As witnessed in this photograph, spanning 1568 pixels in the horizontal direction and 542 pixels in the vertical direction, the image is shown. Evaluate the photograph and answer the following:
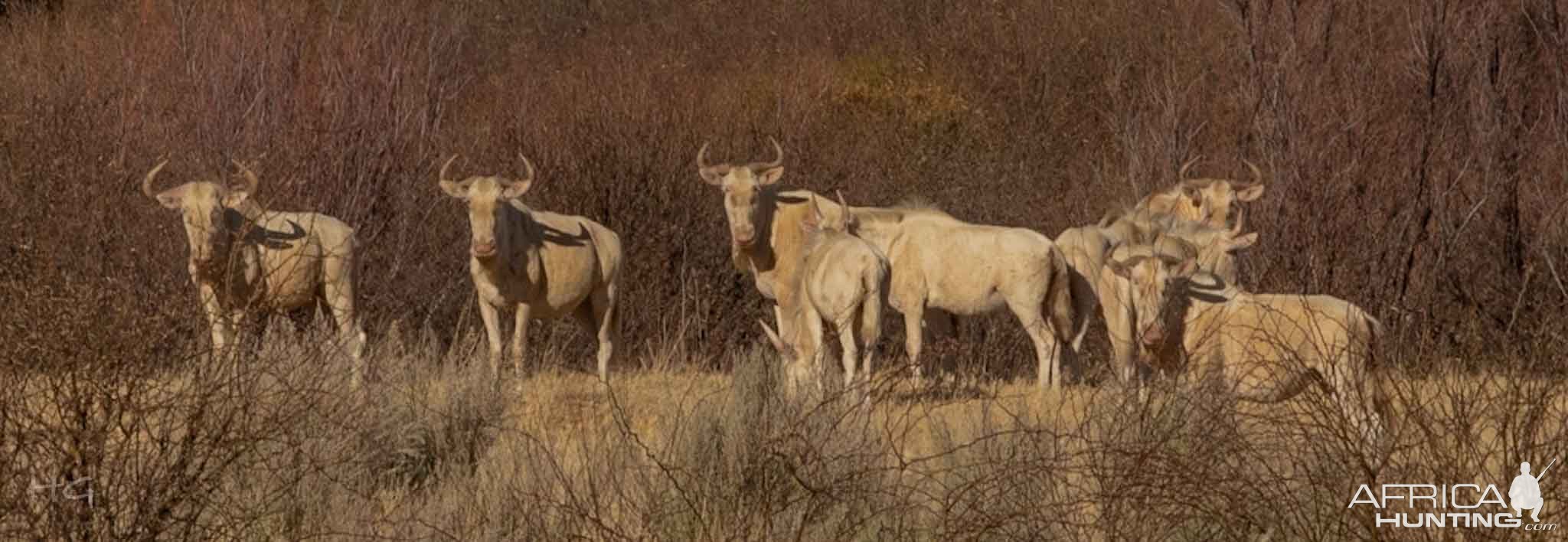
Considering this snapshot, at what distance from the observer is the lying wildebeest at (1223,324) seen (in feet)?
43.9

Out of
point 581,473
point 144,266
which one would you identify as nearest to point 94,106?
point 144,266

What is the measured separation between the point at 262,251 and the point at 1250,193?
23.8ft

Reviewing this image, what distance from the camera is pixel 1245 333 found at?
1439cm

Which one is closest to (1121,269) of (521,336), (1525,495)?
(521,336)

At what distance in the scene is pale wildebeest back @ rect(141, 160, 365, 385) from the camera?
1698 cm

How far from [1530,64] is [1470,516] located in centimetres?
1987

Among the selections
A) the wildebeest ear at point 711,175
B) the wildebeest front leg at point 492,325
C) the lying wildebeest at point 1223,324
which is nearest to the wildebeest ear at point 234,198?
the wildebeest front leg at point 492,325

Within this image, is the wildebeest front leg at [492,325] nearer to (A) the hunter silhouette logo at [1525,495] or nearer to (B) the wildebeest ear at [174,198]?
(B) the wildebeest ear at [174,198]

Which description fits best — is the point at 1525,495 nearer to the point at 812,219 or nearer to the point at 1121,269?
the point at 1121,269

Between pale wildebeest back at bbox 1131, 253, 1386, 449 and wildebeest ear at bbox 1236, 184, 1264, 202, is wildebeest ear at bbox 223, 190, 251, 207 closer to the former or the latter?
pale wildebeest back at bbox 1131, 253, 1386, 449

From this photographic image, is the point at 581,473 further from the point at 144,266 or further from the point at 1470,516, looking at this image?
the point at 144,266

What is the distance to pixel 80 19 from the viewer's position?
37.2m

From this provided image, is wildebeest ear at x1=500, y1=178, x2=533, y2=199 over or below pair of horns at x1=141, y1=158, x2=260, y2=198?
below

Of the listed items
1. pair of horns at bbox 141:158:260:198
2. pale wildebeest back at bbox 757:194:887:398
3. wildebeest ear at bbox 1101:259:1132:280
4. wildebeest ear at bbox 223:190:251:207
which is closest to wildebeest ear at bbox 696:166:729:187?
pale wildebeest back at bbox 757:194:887:398
